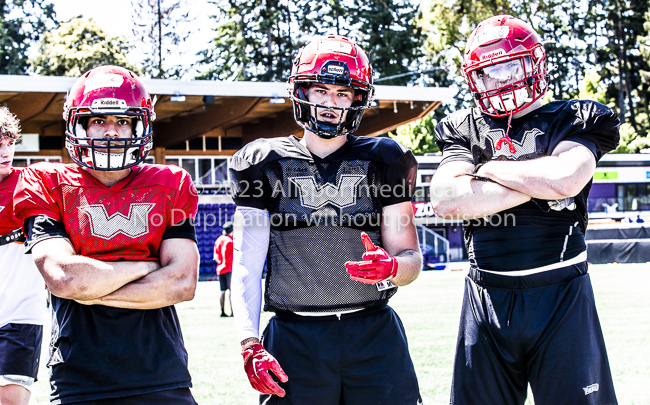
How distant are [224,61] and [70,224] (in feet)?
125

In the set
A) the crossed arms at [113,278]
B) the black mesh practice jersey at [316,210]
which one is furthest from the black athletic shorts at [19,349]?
the black mesh practice jersey at [316,210]

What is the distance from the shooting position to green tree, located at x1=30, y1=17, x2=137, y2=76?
34.0 meters

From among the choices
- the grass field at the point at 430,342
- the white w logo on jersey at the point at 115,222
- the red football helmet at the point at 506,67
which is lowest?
the grass field at the point at 430,342

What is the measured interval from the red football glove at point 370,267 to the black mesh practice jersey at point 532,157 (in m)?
0.71

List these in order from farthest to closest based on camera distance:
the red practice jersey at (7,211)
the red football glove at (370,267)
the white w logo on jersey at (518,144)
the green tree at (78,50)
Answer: the green tree at (78,50) → the red practice jersey at (7,211) → the white w logo on jersey at (518,144) → the red football glove at (370,267)

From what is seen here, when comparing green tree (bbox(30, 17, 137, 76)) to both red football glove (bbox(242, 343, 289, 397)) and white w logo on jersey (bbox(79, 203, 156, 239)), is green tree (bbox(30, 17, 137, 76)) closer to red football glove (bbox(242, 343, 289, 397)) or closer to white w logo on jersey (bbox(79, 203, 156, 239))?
white w logo on jersey (bbox(79, 203, 156, 239))

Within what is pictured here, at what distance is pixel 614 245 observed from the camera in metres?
22.6

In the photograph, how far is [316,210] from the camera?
3.00 metres

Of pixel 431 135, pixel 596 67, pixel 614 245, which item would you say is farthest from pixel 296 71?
pixel 596 67

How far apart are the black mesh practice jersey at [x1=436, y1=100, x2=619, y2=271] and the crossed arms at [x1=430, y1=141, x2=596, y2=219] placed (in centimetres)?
10

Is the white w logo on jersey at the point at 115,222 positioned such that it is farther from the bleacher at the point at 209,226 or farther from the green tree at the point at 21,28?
the green tree at the point at 21,28

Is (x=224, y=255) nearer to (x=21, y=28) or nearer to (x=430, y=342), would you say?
(x=430, y=342)

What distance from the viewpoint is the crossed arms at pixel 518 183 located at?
303 centimetres

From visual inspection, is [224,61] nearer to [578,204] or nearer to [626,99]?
[626,99]
